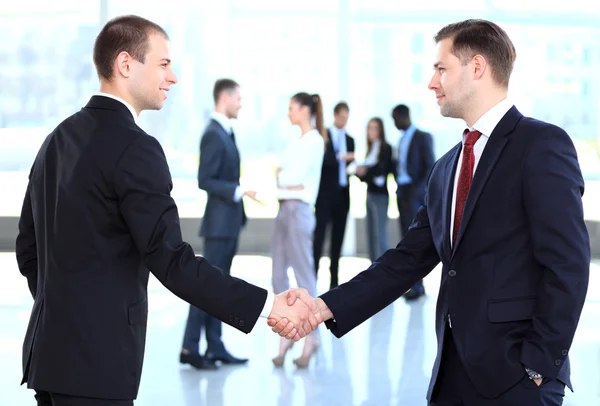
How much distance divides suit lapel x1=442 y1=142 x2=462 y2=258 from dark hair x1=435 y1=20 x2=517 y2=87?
22cm

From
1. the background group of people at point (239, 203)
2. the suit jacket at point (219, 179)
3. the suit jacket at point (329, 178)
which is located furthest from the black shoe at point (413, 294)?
the suit jacket at point (219, 179)

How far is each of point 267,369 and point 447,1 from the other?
20.8 feet

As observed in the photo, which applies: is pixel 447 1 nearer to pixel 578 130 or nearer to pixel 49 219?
pixel 578 130

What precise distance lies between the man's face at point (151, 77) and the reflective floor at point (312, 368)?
7.26 ft

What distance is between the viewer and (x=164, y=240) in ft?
7.14

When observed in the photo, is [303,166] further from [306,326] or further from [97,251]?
[97,251]

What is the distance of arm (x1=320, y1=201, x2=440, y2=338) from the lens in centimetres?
256

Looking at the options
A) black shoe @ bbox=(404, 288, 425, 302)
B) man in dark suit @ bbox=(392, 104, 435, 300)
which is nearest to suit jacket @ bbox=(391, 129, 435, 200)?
man in dark suit @ bbox=(392, 104, 435, 300)

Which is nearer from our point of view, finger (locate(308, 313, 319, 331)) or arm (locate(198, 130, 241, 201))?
finger (locate(308, 313, 319, 331))

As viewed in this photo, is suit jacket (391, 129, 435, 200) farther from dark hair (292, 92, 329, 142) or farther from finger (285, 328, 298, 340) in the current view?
finger (285, 328, 298, 340)

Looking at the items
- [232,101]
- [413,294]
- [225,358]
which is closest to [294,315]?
[225,358]

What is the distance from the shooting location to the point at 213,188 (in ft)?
16.0

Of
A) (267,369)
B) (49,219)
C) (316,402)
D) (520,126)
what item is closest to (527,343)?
(520,126)

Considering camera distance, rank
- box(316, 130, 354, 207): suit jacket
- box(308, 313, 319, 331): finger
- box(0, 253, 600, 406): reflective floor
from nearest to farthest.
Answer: box(308, 313, 319, 331): finger, box(0, 253, 600, 406): reflective floor, box(316, 130, 354, 207): suit jacket
